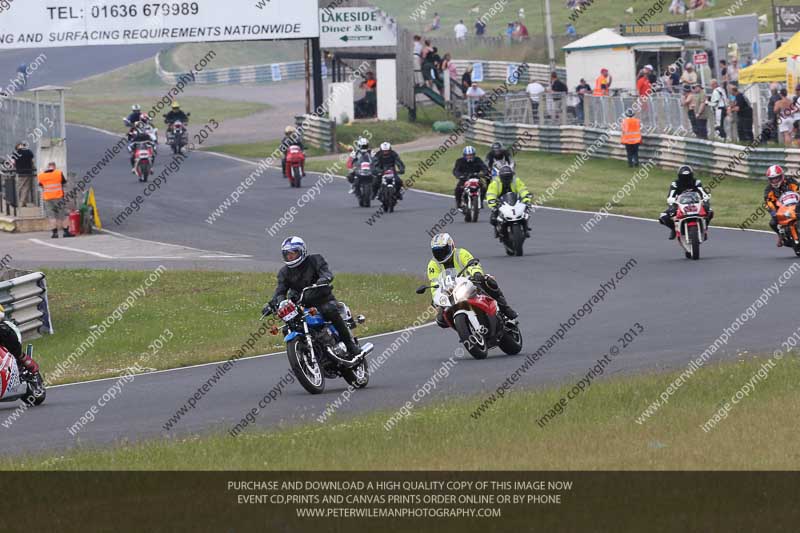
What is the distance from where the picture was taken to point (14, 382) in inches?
579

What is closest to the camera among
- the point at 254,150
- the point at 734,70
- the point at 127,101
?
the point at 734,70

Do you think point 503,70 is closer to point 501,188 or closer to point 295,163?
point 295,163

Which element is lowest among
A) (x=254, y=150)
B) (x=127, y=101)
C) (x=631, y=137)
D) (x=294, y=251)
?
(x=294, y=251)

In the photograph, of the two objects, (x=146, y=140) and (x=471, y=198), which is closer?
(x=471, y=198)

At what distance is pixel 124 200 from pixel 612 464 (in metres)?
31.0

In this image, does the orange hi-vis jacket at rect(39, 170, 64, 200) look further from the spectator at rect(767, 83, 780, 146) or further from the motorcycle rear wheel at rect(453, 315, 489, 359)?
the motorcycle rear wheel at rect(453, 315, 489, 359)

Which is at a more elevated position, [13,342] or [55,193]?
[55,193]

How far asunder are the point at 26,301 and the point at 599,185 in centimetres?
1951

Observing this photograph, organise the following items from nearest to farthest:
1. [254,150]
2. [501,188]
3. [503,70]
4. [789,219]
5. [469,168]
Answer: [789,219] → [501,188] → [469,168] → [254,150] → [503,70]

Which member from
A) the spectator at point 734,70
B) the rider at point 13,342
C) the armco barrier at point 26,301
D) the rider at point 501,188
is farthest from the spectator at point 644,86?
the rider at point 13,342

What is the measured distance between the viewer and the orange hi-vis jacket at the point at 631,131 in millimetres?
38531

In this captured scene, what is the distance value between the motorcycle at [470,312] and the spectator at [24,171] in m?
22.2

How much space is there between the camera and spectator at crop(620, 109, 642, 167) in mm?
38594

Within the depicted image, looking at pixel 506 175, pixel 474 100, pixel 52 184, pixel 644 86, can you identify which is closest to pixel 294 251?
pixel 506 175
